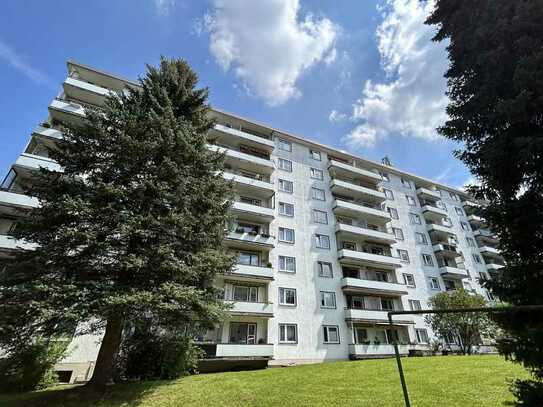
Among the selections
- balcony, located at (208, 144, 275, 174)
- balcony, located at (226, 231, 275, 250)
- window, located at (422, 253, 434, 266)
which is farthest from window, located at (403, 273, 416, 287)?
balcony, located at (208, 144, 275, 174)

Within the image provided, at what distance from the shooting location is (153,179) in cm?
1295

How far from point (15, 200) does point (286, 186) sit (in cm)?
2294

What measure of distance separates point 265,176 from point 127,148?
19158 mm

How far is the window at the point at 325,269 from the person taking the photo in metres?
27.1

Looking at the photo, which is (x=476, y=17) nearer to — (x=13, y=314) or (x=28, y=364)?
(x=13, y=314)

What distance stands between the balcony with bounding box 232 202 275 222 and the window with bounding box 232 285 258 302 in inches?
261

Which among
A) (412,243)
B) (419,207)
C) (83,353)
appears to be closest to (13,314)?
(83,353)

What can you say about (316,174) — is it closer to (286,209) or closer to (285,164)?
(285,164)

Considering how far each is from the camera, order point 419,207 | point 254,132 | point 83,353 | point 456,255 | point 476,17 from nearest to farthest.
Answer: point 476,17, point 83,353, point 254,132, point 456,255, point 419,207

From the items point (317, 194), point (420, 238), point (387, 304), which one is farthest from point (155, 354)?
point (420, 238)

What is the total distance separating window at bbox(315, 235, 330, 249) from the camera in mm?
28719

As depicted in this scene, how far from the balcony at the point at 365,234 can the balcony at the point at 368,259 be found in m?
2.20

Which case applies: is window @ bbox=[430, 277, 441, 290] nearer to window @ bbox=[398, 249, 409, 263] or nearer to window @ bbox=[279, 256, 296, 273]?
window @ bbox=[398, 249, 409, 263]

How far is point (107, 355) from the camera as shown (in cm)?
1106
